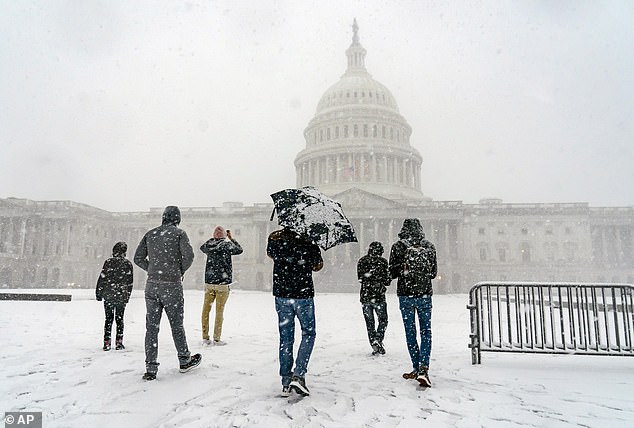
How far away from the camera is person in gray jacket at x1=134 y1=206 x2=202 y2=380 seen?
5.87 metres

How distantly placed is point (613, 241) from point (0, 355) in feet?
240

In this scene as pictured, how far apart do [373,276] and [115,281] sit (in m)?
5.33

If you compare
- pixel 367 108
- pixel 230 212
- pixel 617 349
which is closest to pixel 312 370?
pixel 617 349

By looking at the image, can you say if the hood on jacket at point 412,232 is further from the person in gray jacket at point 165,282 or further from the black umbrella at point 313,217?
the person in gray jacket at point 165,282

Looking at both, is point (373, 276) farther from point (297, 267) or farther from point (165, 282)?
point (165, 282)

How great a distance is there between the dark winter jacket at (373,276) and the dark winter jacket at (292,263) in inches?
128

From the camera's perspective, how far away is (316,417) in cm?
431

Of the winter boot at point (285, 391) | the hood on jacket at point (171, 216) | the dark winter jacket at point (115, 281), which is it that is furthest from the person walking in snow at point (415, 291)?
the dark winter jacket at point (115, 281)

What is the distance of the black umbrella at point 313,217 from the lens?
17.0 ft

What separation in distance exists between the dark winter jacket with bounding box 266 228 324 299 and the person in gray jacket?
166cm

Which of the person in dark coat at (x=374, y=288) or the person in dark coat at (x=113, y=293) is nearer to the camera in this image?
the person in dark coat at (x=113, y=293)

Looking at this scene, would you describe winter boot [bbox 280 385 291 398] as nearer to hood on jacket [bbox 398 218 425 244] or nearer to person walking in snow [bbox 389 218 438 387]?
person walking in snow [bbox 389 218 438 387]

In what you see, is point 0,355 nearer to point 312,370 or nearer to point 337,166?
point 312,370

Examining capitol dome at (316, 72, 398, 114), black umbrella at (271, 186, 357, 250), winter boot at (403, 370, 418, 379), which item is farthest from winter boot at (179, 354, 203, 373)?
capitol dome at (316, 72, 398, 114)
